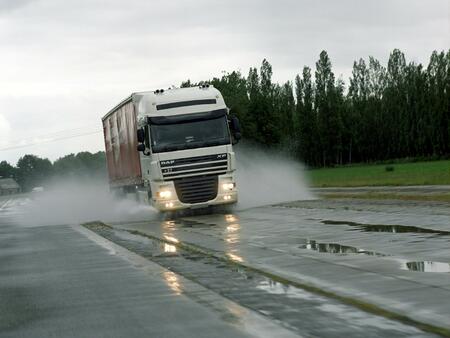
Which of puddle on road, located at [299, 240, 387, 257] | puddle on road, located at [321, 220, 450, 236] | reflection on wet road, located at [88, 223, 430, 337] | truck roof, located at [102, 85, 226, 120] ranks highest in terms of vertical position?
truck roof, located at [102, 85, 226, 120]

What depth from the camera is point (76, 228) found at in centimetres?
2705

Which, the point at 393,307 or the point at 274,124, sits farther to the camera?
the point at 274,124

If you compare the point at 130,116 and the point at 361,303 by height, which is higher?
the point at 130,116

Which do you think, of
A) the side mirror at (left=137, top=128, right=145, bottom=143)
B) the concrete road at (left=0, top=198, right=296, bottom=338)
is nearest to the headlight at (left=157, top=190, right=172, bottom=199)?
the side mirror at (left=137, top=128, right=145, bottom=143)

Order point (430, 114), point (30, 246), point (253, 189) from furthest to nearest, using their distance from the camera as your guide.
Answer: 1. point (430, 114)
2. point (253, 189)
3. point (30, 246)

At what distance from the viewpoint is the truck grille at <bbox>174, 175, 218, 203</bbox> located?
26531mm

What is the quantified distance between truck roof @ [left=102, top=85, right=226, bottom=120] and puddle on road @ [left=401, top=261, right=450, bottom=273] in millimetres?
15720

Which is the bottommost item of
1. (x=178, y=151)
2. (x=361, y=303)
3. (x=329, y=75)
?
(x=361, y=303)

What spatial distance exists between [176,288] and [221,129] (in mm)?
16148

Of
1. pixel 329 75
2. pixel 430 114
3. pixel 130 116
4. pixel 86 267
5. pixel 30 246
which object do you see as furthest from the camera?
pixel 329 75

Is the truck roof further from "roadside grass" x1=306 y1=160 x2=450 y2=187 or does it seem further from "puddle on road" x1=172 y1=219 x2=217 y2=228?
"roadside grass" x1=306 y1=160 x2=450 y2=187

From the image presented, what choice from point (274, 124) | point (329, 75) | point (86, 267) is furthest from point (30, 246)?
point (329, 75)

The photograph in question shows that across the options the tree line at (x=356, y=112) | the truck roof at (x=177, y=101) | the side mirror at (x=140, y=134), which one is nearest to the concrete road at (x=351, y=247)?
the side mirror at (x=140, y=134)

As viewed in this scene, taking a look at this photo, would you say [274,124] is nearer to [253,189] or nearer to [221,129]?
[253,189]
